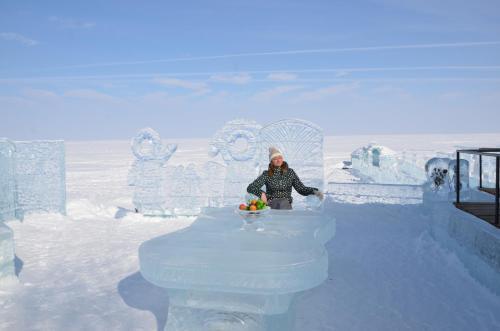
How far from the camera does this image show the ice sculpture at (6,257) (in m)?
4.99

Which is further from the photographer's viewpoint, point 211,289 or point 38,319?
point 38,319

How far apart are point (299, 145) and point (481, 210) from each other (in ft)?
9.44

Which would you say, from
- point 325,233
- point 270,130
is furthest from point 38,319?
point 270,130

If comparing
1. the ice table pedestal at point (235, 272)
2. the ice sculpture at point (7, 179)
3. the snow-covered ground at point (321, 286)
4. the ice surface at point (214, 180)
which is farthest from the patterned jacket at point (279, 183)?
the ice sculpture at point (7, 179)

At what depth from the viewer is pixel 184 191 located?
28.5 feet

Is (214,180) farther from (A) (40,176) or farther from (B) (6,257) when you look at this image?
(B) (6,257)

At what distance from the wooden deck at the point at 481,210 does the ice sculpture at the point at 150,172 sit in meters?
5.11

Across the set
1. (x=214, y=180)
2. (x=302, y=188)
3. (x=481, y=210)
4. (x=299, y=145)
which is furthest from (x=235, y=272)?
(x=214, y=180)

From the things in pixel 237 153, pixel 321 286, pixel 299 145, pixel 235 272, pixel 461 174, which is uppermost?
pixel 299 145

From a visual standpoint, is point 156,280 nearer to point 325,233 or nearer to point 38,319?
point 325,233

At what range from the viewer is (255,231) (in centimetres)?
346

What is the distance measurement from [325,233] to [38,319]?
2.68 metres

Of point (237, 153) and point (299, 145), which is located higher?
point (299, 145)

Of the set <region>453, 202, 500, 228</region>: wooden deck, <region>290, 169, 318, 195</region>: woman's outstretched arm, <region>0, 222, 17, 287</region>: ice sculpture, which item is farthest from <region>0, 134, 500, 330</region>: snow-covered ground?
<region>290, 169, 318, 195</region>: woman's outstretched arm
